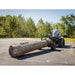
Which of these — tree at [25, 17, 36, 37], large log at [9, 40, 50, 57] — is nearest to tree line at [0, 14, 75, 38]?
tree at [25, 17, 36, 37]

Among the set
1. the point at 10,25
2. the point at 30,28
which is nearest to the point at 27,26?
the point at 30,28

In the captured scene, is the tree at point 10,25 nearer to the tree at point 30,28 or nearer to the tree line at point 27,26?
the tree line at point 27,26

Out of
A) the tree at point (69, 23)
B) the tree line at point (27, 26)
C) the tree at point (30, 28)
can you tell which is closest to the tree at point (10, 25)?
the tree line at point (27, 26)

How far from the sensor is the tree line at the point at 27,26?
18.7 feet

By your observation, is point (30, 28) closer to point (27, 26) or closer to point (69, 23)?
point (27, 26)

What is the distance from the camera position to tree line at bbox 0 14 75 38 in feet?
18.7

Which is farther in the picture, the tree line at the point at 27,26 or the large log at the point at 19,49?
the tree line at the point at 27,26
